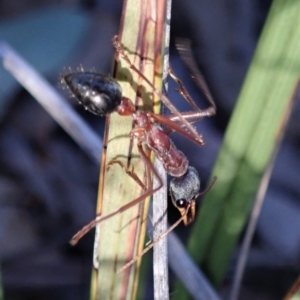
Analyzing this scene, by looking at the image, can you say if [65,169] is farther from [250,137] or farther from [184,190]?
[250,137]

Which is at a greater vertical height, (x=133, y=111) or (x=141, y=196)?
(x=133, y=111)

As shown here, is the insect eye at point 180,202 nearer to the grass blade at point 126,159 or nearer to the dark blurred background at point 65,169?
the grass blade at point 126,159

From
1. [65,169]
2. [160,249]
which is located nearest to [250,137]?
[160,249]

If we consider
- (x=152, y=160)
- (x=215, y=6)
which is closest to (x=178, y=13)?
(x=215, y=6)

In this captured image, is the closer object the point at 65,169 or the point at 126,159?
the point at 126,159

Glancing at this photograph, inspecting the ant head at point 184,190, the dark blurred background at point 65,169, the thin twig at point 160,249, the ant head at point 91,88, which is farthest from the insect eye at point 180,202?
the dark blurred background at point 65,169
